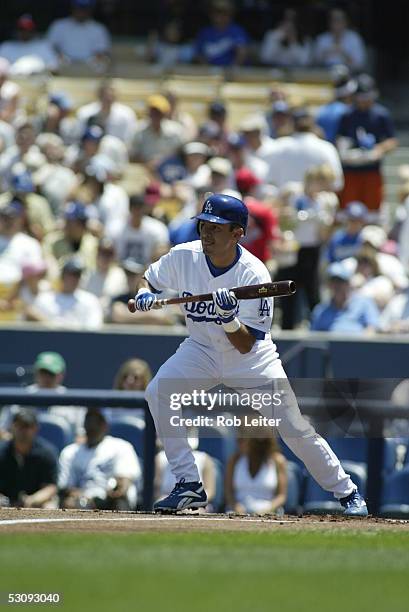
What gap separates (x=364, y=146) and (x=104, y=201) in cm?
270

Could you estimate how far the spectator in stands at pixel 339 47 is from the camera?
18.0m

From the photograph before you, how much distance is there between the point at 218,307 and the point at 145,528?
123 cm

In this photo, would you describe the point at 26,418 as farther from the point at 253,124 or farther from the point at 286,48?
the point at 286,48

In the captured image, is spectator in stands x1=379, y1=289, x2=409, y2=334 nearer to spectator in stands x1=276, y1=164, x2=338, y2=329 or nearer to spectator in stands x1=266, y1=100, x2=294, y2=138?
spectator in stands x1=276, y1=164, x2=338, y2=329

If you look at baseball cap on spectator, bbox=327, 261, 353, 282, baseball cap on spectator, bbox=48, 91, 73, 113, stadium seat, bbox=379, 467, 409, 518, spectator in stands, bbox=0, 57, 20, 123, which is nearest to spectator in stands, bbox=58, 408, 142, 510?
stadium seat, bbox=379, 467, 409, 518

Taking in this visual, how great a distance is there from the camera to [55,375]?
11.5 meters

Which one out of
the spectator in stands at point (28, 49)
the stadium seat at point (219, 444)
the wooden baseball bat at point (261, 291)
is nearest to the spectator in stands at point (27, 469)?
the stadium seat at point (219, 444)

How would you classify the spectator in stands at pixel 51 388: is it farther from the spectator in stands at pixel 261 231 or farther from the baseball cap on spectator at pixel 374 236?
the baseball cap on spectator at pixel 374 236

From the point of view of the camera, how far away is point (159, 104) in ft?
52.0

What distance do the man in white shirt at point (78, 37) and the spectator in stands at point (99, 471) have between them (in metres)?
8.44

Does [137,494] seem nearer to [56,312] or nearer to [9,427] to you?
[9,427]

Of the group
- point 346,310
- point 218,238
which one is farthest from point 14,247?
point 218,238

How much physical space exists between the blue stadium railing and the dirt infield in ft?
4.87

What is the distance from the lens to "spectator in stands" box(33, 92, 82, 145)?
1652 centimetres
